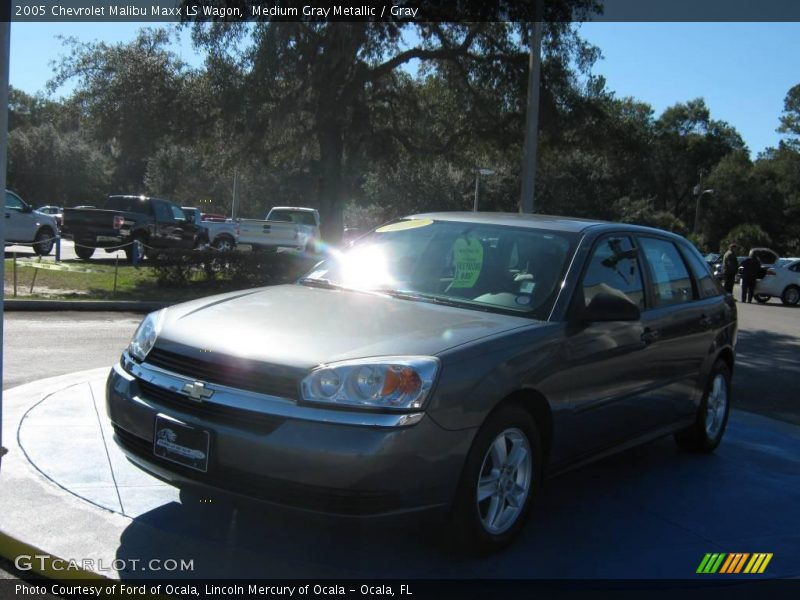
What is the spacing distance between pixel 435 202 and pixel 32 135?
33287 mm

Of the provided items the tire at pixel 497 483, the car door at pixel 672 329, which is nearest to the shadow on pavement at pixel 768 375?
the car door at pixel 672 329

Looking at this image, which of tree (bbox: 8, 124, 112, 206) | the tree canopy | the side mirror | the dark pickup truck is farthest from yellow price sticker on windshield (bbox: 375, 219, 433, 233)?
tree (bbox: 8, 124, 112, 206)

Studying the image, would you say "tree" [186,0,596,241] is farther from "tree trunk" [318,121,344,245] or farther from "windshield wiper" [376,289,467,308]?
"windshield wiper" [376,289,467,308]

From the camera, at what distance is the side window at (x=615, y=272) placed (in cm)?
477

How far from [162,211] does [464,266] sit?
21346 mm

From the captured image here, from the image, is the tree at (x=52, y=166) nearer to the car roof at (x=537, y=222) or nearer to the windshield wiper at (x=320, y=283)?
the windshield wiper at (x=320, y=283)

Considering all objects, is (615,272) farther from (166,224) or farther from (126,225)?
(166,224)

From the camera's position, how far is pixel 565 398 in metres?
4.29

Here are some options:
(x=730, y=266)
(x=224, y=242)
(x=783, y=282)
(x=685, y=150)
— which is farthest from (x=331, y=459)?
(x=685, y=150)

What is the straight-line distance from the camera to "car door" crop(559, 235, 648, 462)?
14.4 ft

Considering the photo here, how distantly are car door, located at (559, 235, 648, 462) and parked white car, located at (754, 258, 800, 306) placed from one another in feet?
76.3

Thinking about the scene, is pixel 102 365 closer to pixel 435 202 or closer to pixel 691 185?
pixel 435 202

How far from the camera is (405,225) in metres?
5.50

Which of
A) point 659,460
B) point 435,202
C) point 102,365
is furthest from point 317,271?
point 435,202
